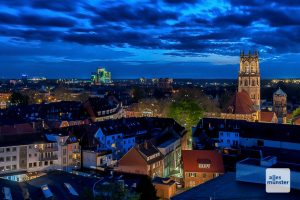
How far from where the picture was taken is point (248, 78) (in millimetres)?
85625

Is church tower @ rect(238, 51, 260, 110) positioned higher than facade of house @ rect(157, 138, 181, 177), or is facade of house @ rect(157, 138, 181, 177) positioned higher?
church tower @ rect(238, 51, 260, 110)

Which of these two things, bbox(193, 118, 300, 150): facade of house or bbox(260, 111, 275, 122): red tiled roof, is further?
bbox(260, 111, 275, 122): red tiled roof

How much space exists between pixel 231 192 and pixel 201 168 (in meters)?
15.0

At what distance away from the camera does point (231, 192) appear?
26.5 m

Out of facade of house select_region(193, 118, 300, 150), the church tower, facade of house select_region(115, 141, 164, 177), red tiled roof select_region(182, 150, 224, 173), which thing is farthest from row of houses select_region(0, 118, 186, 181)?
the church tower

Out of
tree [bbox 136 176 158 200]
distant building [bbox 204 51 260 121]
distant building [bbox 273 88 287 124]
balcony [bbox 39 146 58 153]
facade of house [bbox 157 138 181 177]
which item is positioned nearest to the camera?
tree [bbox 136 176 158 200]

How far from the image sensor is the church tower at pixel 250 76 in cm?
8488

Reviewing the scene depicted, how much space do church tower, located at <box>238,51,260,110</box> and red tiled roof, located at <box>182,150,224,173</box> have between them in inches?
1720

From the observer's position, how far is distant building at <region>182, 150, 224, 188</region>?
41.1 meters

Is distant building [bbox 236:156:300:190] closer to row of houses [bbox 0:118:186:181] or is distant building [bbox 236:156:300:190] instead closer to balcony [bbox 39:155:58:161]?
row of houses [bbox 0:118:186:181]

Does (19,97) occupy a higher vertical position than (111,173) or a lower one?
higher

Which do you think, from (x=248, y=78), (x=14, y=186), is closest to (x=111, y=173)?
(x=14, y=186)

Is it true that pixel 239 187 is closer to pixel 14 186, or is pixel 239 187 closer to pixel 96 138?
pixel 14 186

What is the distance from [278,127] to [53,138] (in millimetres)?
27390
